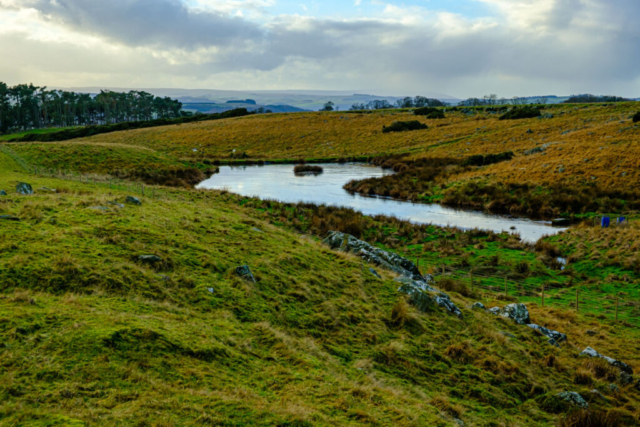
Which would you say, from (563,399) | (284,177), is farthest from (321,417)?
(284,177)

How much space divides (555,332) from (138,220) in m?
15.7

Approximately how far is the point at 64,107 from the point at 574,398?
177068 mm

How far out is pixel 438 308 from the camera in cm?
1450

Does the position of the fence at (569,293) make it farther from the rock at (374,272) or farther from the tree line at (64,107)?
the tree line at (64,107)

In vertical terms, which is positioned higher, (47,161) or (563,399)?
(47,161)

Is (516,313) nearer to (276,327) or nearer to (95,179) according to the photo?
(276,327)

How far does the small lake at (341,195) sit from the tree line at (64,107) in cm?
10986

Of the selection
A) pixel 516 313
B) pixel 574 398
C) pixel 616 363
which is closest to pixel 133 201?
pixel 516 313

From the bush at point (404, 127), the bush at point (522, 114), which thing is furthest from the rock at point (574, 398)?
the bush at point (522, 114)

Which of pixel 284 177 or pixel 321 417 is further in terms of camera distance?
pixel 284 177

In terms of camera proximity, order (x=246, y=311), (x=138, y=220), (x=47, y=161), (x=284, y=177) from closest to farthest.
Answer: (x=246, y=311) → (x=138, y=220) → (x=47, y=161) → (x=284, y=177)

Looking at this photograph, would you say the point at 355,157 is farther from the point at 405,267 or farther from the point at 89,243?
the point at 89,243

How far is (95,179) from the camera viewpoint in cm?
3928

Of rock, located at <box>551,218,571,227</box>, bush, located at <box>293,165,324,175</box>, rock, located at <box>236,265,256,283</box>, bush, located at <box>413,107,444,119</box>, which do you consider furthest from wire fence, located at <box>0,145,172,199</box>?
bush, located at <box>413,107,444,119</box>
